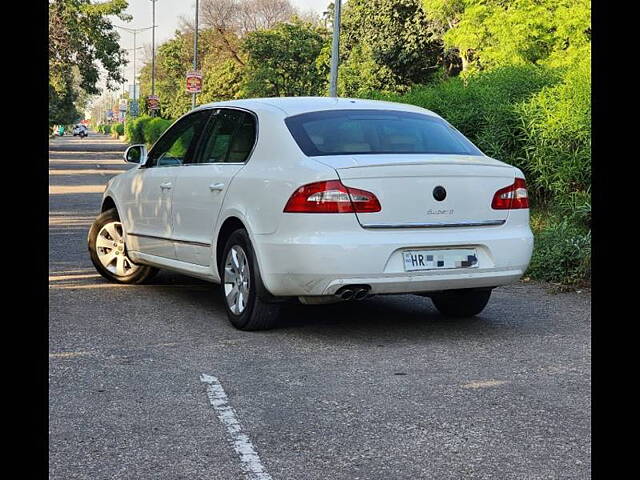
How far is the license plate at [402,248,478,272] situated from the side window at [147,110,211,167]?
2.51 meters

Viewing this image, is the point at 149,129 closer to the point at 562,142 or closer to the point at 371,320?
the point at 562,142

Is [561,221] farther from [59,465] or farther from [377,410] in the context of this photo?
[59,465]

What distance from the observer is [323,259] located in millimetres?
6605

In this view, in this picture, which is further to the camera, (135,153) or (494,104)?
(494,104)

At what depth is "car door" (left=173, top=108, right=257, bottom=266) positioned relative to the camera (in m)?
7.65

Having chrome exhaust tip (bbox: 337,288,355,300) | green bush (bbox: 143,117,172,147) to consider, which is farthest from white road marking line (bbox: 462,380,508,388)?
green bush (bbox: 143,117,172,147)

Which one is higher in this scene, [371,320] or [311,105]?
[311,105]

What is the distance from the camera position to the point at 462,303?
7.96m

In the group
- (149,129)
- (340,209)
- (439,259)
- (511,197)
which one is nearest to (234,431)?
(340,209)

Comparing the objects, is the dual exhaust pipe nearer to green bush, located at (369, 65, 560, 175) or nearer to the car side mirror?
the car side mirror

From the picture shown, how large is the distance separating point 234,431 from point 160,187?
13.7 ft

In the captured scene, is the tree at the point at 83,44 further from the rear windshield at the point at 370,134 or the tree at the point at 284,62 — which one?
the rear windshield at the point at 370,134
